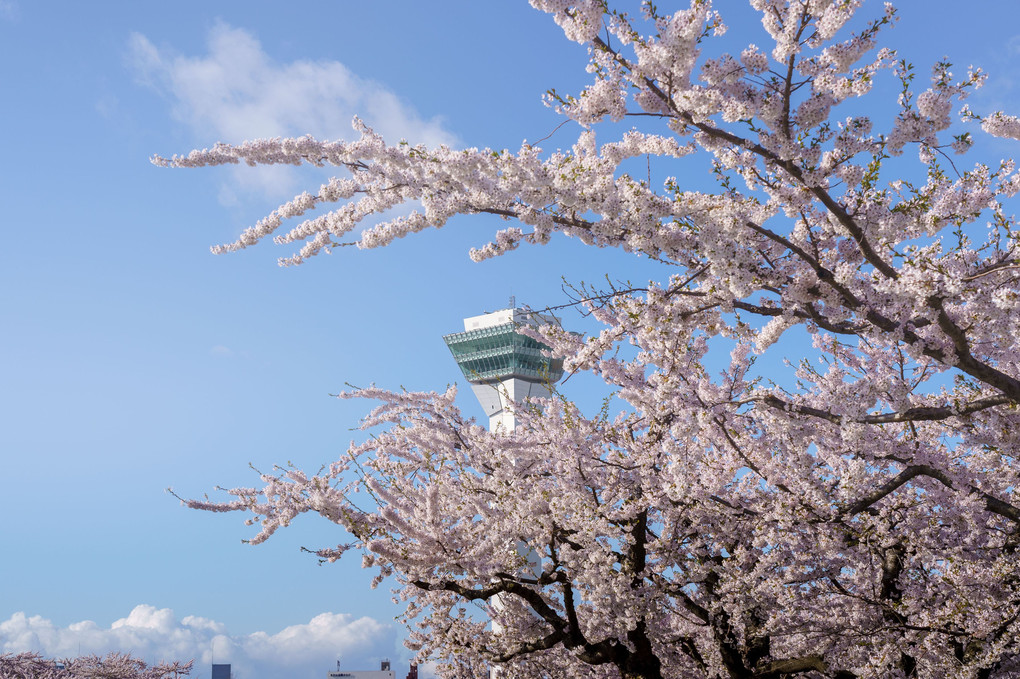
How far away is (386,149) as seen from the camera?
7.12 metres

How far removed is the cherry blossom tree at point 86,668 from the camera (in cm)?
2723

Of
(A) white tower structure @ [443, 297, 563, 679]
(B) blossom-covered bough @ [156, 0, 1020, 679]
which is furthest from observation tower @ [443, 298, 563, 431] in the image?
(B) blossom-covered bough @ [156, 0, 1020, 679]

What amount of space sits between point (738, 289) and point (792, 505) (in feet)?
13.8

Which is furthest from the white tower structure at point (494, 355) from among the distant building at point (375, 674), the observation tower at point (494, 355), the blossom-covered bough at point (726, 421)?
the blossom-covered bough at point (726, 421)

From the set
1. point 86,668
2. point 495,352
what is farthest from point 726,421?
point 495,352

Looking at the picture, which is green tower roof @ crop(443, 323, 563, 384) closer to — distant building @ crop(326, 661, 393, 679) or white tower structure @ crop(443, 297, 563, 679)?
white tower structure @ crop(443, 297, 563, 679)

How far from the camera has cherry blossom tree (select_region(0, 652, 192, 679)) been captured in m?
27.2

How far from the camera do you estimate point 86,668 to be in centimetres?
2745

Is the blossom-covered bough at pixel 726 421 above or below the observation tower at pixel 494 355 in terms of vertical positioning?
below

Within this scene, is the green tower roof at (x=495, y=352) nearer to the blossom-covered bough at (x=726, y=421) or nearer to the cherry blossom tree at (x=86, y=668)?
the cherry blossom tree at (x=86, y=668)

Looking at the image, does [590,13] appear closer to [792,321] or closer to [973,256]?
[792,321]

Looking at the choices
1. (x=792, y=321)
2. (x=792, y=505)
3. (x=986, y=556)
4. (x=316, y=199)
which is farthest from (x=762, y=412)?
(x=986, y=556)

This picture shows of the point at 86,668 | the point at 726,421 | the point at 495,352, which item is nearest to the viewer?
the point at 726,421

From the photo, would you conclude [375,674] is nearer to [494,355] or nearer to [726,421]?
[494,355]
